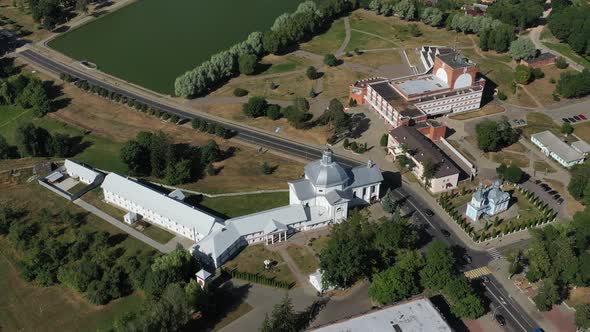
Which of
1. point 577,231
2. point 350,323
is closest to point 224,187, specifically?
point 350,323

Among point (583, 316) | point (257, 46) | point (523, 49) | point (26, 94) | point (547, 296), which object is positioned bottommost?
point (547, 296)

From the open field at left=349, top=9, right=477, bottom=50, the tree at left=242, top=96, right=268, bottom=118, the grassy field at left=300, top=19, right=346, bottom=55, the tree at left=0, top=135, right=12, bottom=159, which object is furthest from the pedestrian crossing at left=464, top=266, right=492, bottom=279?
the tree at left=0, top=135, right=12, bottom=159

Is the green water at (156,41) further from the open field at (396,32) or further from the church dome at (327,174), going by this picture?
the church dome at (327,174)

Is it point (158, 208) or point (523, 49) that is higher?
point (523, 49)

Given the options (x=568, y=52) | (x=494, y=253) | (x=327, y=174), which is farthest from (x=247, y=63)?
(x=568, y=52)

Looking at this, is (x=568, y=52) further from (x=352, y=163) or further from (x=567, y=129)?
(x=352, y=163)

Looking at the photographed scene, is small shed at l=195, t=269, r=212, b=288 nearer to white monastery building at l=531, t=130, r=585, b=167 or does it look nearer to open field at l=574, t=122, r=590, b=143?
white monastery building at l=531, t=130, r=585, b=167

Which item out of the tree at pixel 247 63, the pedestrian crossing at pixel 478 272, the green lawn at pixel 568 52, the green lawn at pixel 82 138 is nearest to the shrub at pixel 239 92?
the tree at pixel 247 63

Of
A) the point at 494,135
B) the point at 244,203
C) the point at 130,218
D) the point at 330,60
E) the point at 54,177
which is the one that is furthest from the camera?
the point at 330,60

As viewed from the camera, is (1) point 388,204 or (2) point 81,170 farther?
(2) point 81,170
